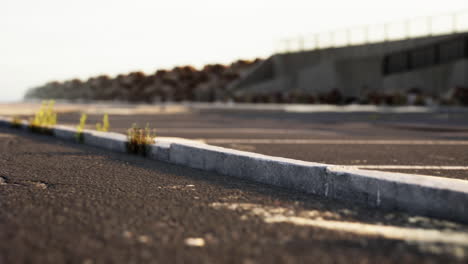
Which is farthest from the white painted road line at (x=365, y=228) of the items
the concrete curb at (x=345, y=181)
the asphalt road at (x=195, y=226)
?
the concrete curb at (x=345, y=181)

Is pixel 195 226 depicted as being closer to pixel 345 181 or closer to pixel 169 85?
pixel 345 181

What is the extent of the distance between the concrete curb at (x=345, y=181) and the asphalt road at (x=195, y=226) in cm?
17

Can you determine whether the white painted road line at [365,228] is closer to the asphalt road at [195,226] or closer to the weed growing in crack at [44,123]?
the asphalt road at [195,226]

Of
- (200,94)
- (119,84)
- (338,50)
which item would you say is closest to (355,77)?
(338,50)

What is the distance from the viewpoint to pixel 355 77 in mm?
42188

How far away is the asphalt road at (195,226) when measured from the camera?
2.73m

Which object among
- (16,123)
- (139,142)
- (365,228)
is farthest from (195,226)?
(16,123)

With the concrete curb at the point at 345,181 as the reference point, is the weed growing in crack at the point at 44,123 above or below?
above

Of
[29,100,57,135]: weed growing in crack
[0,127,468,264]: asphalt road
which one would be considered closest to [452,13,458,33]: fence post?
[29,100,57,135]: weed growing in crack

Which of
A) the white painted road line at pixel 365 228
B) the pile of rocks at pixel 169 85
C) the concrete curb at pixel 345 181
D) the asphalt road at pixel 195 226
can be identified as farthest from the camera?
the pile of rocks at pixel 169 85

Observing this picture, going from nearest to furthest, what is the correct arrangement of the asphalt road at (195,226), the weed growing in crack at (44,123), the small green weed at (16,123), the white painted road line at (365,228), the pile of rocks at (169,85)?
the asphalt road at (195,226), the white painted road line at (365,228), the weed growing in crack at (44,123), the small green weed at (16,123), the pile of rocks at (169,85)

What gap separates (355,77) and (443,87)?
30.3 feet

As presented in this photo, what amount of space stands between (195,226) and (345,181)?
1566 mm

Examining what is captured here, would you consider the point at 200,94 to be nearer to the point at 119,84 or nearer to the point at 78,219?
the point at 119,84
